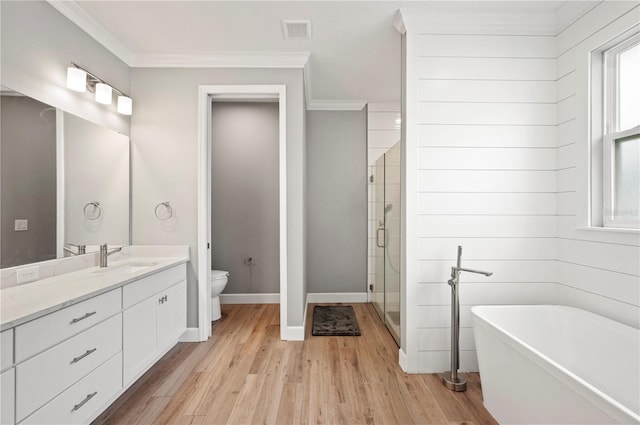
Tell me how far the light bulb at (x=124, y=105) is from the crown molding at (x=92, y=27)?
37 centimetres

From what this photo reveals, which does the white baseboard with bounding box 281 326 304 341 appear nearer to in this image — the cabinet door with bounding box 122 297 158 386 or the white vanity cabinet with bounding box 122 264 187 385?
the white vanity cabinet with bounding box 122 264 187 385

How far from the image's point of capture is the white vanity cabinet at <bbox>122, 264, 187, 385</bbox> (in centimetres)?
197

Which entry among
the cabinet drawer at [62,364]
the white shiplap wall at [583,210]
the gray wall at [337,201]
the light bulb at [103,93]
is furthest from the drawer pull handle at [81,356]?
the white shiplap wall at [583,210]

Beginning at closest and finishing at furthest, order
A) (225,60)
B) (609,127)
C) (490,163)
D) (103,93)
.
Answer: (609,127) < (490,163) < (103,93) < (225,60)

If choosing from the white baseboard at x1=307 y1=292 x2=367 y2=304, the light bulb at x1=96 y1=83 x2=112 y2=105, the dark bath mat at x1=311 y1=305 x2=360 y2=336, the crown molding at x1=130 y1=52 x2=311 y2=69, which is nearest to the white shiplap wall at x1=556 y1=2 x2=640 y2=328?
the dark bath mat at x1=311 y1=305 x2=360 y2=336

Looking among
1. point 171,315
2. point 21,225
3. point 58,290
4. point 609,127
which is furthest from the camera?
point 171,315

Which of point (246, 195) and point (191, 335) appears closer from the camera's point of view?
point (191, 335)

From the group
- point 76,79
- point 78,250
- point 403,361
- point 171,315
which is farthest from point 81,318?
point 403,361

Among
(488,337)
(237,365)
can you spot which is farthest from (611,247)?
(237,365)

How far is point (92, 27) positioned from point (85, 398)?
2.56m

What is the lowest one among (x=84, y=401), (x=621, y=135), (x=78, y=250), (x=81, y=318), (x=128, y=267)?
(x=84, y=401)

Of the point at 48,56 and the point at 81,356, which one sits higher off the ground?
the point at 48,56

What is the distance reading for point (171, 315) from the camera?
101 inches

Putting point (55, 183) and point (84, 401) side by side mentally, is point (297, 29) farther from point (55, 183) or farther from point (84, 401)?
point (84, 401)
